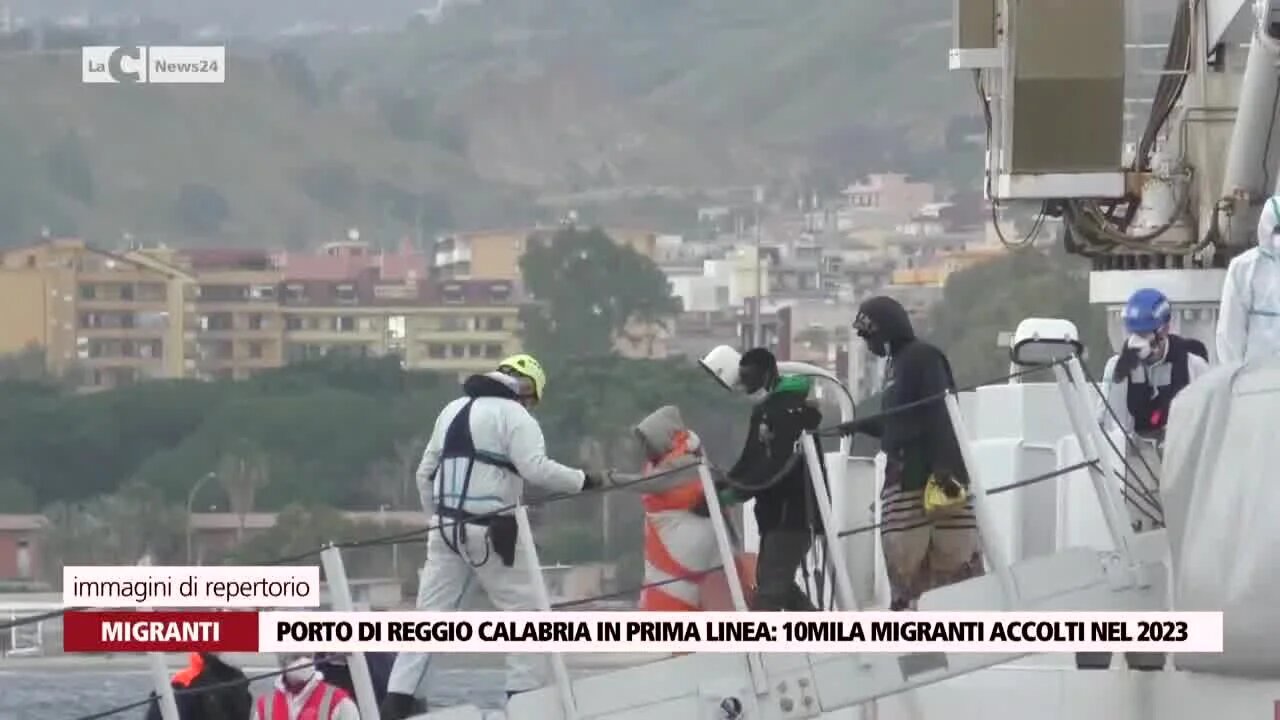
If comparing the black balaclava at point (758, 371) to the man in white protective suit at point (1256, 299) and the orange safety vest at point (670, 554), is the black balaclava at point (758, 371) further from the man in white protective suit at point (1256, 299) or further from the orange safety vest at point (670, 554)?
the man in white protective suit at point (1256, 299)

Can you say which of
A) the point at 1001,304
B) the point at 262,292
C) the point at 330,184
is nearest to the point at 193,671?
the point at 1001,304

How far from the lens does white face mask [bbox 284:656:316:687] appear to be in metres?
8.49

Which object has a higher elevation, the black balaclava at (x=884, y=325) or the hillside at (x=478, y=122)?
the hillside at (x=478, y=122)

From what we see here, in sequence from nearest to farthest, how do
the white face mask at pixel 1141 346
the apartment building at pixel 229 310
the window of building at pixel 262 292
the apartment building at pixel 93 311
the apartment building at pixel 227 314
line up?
1. the white face mask at pixel 1141 346
2. the apartment building at pixel 229 310
3. the apartment building at pixel 93 311
4. the apartment building at pixel 227 314
5. the window of building at pixel 262 292

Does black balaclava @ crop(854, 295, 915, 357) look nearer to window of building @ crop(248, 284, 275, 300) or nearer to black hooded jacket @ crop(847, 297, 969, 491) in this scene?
black hooded jacket @ crop(847, 297, 969, 491)

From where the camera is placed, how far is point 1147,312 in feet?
32.1

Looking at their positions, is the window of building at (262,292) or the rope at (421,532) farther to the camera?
the window of building at (262,292)

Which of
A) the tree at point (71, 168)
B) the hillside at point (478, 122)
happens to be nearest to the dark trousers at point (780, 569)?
the hillside at point (478, 122)

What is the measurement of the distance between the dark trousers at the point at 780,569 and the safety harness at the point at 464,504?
0.86 m

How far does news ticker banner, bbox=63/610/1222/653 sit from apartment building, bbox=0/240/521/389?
87.2 m

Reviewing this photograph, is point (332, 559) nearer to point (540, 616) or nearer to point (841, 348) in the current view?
point (540, 616)

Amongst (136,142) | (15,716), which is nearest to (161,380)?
(136,142)

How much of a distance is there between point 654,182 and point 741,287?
12.0 meters

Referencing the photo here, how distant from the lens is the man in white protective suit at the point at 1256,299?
8.79m
